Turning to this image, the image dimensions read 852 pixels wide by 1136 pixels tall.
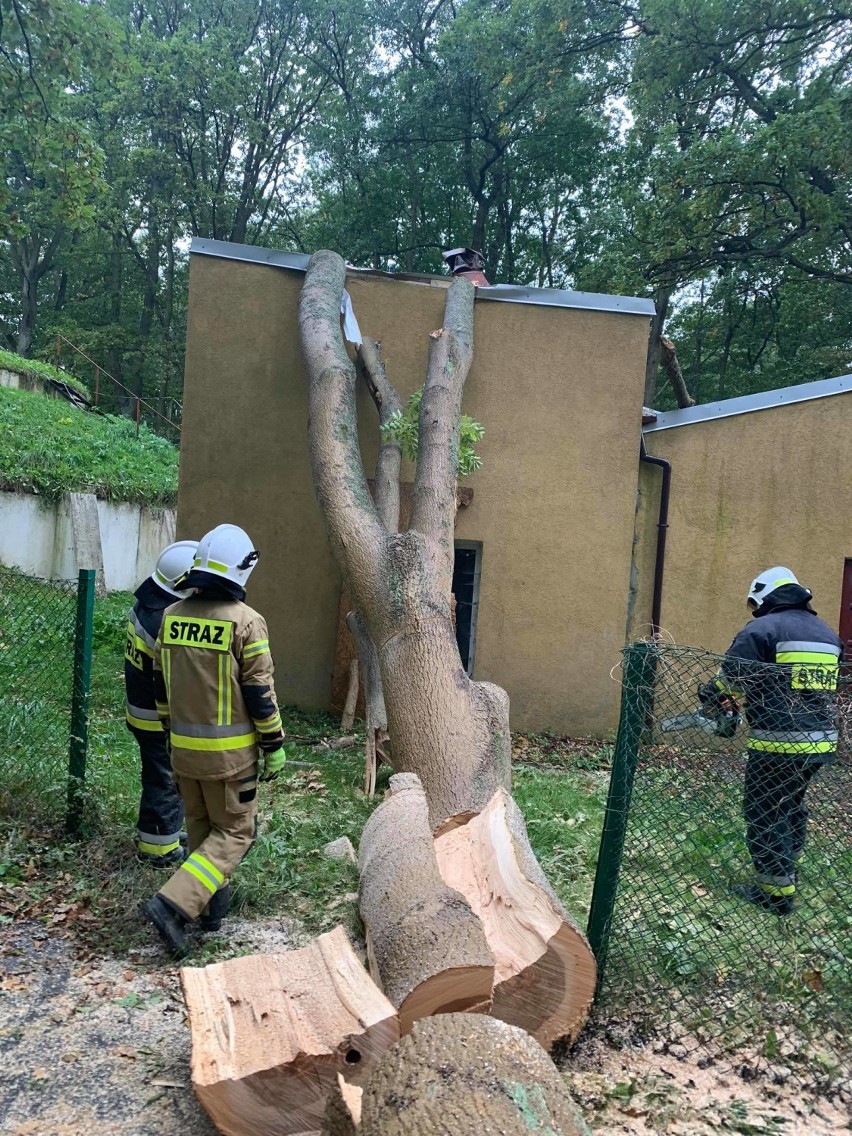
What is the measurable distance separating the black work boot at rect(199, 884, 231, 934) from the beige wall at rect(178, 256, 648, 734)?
14.8ft

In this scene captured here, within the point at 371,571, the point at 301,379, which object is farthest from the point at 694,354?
the point at 371,571

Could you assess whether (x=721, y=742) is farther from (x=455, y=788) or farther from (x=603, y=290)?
(x=603, y=290)

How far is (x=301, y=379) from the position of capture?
8.36 m

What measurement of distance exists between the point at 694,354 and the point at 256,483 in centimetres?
2185

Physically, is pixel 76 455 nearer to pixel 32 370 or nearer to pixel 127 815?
pixel 32 370

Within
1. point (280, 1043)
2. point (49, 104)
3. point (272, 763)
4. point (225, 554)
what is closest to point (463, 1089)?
point (280, 1043)

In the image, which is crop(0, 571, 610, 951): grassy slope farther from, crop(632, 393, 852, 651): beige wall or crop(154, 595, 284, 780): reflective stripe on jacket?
crop(632, 393, 852, 651): beige wall

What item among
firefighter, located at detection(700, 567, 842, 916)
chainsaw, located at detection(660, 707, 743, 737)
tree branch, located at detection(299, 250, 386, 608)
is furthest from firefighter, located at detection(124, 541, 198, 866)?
firefighter, located at detection(700, 567, 842, 916)

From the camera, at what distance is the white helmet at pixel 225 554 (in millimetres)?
3707

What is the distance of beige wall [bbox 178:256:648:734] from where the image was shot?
8.27 metres

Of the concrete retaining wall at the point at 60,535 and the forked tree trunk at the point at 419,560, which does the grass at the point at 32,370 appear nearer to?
the concrete retaining wall at the point at 60,535

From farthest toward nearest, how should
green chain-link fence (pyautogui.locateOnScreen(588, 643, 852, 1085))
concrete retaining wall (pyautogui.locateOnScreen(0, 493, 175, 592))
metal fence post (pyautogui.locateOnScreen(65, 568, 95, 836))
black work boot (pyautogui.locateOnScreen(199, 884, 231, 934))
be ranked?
concrete retaining wall (pyautogui.locateOnScreen(0, 493, 175, 592)) → metal fence post (pyautogui.locateOnScreen(65, 568, 95, 836)) → black work boot (pyautogui.locateOnScreen(199, 884, 231, 934)) → green chain-link fence (pyautogui.locateOnScreen(588, 643, 852, 1085))

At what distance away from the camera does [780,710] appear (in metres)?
3.11

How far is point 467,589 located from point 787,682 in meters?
5.31
